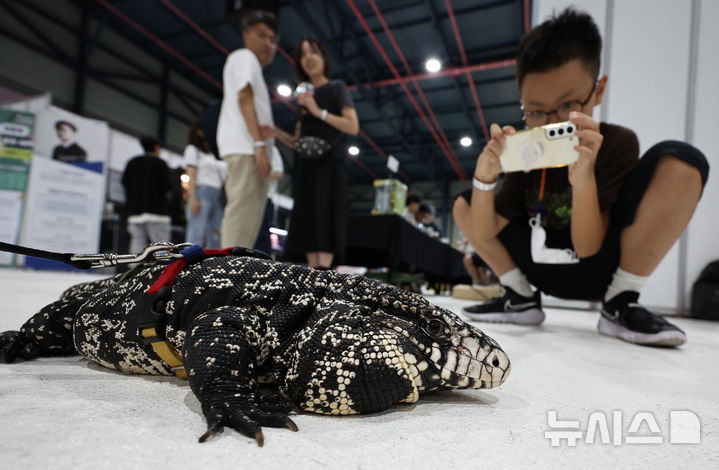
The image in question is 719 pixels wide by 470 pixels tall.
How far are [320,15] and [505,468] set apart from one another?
919cm

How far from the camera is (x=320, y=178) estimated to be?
8.39 ft

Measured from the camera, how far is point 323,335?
0.77 meters

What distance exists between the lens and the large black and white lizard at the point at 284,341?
0.72 metres

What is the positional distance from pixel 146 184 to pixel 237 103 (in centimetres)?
233

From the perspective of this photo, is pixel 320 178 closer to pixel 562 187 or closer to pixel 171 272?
pixel 562 187

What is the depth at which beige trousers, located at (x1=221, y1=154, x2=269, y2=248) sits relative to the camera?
220 centimetres

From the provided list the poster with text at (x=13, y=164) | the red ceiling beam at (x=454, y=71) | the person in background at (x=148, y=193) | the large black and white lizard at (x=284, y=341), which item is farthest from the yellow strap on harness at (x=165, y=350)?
the red ceiling beam at (x=454, y=71)

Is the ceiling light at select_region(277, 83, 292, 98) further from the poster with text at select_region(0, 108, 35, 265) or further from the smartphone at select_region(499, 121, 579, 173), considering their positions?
the smartphone at select_region(499, 121, 579, 173)

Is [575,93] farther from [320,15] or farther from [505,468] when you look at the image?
[320,15]

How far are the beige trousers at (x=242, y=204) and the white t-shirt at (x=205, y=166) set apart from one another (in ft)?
4.52

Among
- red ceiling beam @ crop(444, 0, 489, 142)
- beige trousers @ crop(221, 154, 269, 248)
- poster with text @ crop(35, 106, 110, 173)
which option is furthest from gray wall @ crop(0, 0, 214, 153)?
beige trousers @ crop(221, 154, 269, 248)

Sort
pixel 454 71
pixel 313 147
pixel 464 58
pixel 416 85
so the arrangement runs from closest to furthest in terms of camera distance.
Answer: pixel 313 147, pixel 464 58, pixel 454 71, pixel 416 85

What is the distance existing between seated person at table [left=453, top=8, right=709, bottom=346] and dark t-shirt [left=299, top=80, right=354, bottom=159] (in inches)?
39.1

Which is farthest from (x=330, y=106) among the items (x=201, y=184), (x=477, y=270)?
(x=477, y=270)
